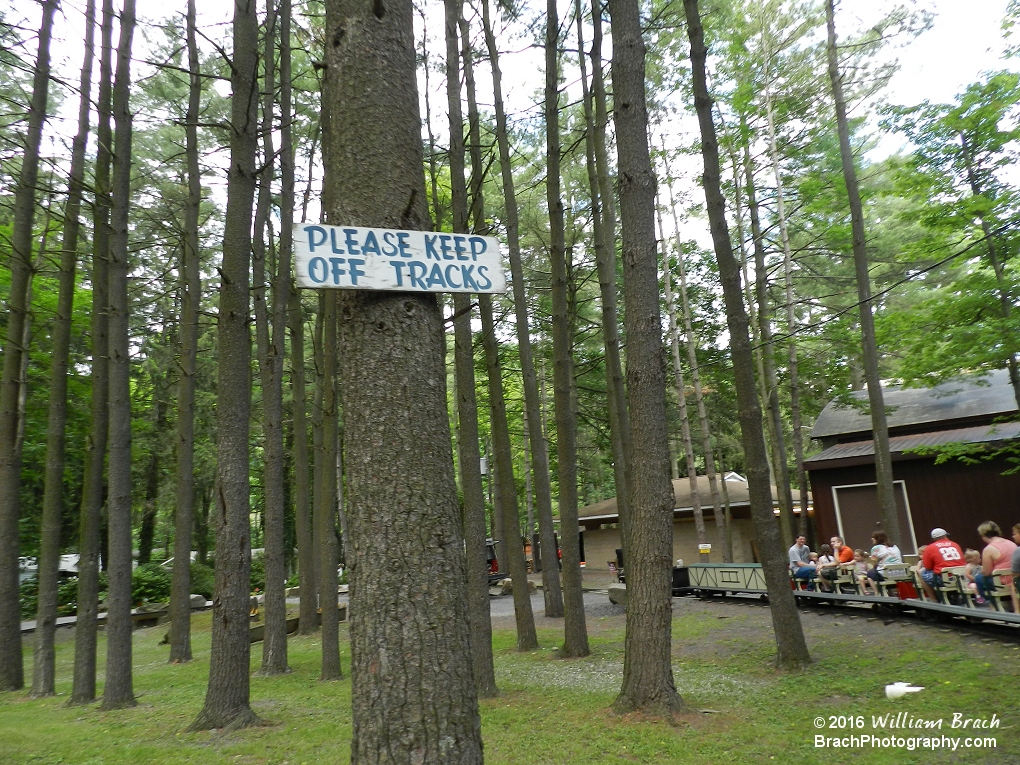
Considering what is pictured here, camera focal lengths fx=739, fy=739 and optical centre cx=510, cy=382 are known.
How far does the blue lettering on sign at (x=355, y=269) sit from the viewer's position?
3389mm

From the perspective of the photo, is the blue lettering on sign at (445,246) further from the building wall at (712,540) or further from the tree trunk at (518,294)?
the building wall at (712,540)

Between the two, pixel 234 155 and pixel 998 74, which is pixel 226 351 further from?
pixel 998 74

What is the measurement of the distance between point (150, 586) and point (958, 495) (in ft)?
79.1

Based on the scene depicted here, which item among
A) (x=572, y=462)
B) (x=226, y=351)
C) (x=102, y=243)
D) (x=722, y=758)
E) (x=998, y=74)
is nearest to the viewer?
(x=722, y=758)

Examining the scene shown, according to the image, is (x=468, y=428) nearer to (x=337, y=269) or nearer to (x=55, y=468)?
(x=55, y=468)

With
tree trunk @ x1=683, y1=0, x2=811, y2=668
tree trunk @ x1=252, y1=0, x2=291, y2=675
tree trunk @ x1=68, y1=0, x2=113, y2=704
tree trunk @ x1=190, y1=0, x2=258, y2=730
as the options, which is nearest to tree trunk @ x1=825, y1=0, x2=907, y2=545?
tree trunk @ x1=683, y1=0, x2=811, y2=668

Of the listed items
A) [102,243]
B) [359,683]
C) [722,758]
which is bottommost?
[722,758]

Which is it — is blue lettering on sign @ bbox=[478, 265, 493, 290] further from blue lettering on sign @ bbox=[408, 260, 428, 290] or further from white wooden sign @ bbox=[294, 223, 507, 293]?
blue lettering on sign @ bbox=[408, 260, 428, 290]

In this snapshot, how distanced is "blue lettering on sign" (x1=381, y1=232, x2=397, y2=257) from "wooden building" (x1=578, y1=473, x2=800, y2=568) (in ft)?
72.5

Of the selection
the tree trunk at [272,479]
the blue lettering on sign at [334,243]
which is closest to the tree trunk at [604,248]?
the tree trunk at [272,479]

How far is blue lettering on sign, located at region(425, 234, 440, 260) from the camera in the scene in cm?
357

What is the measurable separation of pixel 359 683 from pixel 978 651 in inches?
317

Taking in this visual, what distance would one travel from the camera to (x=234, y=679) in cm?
765

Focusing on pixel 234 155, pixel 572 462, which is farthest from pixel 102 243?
pixel 572 462
